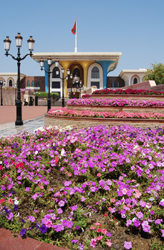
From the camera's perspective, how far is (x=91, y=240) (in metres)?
2.24

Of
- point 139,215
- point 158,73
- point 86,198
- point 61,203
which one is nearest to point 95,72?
point 158,73

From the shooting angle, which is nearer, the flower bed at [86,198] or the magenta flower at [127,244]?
the magenta flower at [127,244]

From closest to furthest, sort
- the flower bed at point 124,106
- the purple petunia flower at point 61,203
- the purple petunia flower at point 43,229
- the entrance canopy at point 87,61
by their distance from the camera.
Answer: the purple petunia flower at point 43,229 < the purple petunia flower at point 61,203 < the flower bed at point 124,106 < the entrance canopy at point 87,61

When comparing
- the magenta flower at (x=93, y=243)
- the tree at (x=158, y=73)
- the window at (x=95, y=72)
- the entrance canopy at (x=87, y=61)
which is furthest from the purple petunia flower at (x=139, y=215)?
the window at (x=95, y=72)

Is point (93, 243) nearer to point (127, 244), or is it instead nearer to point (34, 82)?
point (127, 244)

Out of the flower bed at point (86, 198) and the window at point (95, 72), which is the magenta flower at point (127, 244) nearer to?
the flower bed at point (86, 198)

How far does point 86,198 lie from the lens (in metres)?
2.99

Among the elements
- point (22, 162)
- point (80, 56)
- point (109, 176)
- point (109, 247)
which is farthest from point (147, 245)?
point (80, 56)

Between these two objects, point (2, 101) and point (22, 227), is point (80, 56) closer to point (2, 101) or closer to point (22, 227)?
point (2, 101)

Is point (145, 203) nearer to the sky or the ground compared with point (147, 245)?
nearer to the sky

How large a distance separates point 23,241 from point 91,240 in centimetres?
67

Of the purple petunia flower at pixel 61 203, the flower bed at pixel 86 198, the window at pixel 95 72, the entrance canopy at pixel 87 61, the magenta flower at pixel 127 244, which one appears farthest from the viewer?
the window at pixel 95 72

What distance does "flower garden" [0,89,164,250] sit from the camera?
2375mm

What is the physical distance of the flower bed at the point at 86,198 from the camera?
93.8 inches
